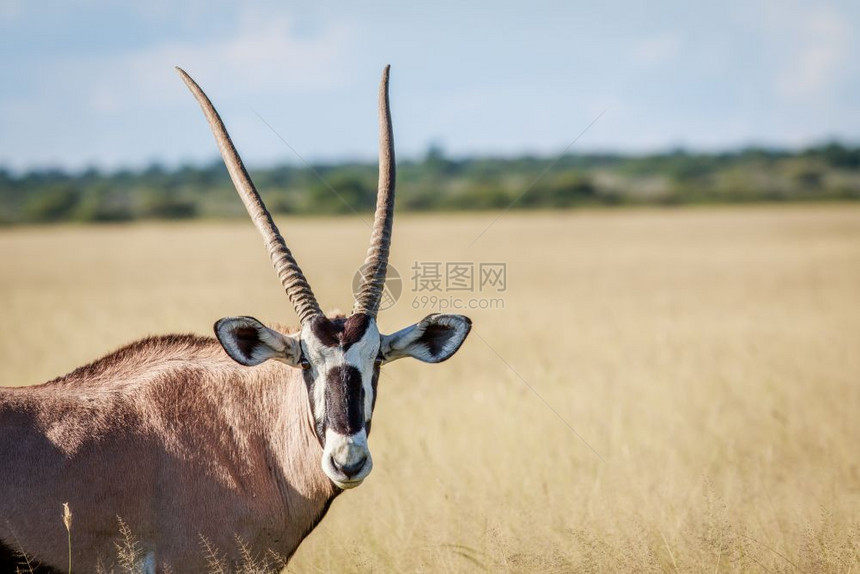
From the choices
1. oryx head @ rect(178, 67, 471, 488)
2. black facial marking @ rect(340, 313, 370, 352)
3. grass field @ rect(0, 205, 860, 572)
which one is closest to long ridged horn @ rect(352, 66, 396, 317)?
oryx head @ rect(178, 67, 471, 488)

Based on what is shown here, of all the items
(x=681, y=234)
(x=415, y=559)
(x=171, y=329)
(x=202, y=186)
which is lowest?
(x=415, y=559)

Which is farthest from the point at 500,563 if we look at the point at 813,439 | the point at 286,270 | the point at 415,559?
the point at 813,439

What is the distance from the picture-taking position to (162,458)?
5152 millimetres

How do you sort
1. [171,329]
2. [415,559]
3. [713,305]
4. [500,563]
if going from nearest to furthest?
[500,563] < [415,559] < [171,329] < [713,305]

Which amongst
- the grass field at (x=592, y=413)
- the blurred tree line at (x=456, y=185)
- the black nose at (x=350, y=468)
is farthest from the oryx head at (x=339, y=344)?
the blurred tree line at (x=456, y=185)

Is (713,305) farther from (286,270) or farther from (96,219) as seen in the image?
(96,219)

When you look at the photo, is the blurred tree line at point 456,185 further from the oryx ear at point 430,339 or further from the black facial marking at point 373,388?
the black facial marking at point 373,388

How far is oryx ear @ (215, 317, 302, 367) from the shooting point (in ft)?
16.1

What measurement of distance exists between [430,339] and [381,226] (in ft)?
2.63

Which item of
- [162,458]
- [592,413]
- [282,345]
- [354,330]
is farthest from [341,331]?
[592,413]

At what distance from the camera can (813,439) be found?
905cm

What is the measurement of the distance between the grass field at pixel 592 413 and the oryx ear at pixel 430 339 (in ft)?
4.33

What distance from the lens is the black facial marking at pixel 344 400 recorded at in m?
4.77

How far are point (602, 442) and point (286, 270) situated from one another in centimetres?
493
